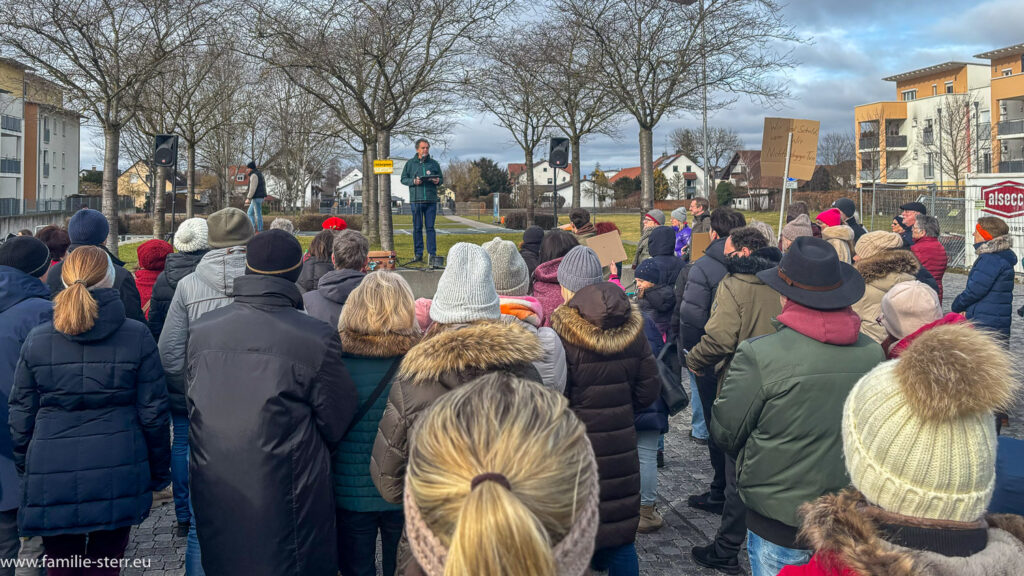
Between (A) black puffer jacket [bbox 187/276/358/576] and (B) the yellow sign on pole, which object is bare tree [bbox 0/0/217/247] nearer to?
(B) the yellow sign on pole

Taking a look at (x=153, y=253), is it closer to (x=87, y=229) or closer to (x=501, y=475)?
(x=87, y=229)

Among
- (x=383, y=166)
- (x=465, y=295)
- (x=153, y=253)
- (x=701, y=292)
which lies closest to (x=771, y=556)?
(x=465, y=295)

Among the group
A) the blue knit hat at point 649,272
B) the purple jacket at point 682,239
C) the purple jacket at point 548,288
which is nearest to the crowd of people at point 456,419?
the purple jacket at point 548,288

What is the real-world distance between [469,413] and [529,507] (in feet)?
0.84

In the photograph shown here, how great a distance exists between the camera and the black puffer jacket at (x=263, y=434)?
3123 mm

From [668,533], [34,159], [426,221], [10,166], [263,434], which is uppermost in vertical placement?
[34,159]

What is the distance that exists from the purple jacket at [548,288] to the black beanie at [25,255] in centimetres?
310

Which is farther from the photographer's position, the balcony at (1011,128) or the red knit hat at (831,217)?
the balcony at (1011,128)

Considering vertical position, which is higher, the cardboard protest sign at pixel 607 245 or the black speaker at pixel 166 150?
the black speaker at pixel 166 150

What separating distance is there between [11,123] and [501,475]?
72263mm

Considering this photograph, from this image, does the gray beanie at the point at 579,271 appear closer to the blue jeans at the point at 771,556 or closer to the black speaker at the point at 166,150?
the blue jeans at the point at 771,556

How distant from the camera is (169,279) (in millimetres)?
5664

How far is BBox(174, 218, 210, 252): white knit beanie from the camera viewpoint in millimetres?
5715

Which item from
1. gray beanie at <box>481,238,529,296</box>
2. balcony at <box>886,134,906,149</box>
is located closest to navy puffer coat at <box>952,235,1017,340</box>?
gray beanie at <box>481,238,529,296</box>
